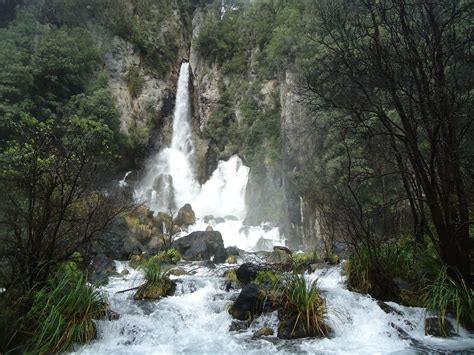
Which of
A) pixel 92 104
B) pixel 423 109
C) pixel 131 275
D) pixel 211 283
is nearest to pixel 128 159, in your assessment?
pixel 92 104

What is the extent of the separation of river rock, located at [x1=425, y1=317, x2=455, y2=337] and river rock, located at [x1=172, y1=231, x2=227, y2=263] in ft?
31.1

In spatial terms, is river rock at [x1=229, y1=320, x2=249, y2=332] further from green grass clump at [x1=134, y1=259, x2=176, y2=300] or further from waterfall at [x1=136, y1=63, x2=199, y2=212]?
waterfall at [x1=136, y1=63, x2=199, y2=212]

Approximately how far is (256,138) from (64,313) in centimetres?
2181

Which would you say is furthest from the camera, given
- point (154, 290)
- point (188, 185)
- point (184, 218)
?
point (188, 185)

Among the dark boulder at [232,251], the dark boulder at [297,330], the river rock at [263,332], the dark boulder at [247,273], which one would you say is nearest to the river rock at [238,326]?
the river rock at [263,332]

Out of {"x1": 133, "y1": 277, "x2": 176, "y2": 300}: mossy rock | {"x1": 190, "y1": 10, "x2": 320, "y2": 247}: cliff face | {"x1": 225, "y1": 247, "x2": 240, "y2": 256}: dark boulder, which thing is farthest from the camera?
{"x1": 190, "y1": 10, "x2": 320, "y2": 247}: cliff face

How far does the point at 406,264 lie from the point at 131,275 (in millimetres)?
8570

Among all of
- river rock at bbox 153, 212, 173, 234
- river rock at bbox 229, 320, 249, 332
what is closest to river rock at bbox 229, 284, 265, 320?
river rock at bbox 229, 320, 249, 332

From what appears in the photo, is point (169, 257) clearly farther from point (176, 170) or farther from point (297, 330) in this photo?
point (176, 170)

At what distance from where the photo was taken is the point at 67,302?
585 centimetres

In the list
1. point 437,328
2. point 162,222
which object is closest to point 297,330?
point 437,328

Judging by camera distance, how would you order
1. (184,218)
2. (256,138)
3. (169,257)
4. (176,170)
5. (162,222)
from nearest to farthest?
(169,257) < (162,222) < (184,218) < (256,138) < (176,170)

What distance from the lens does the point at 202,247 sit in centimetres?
1550

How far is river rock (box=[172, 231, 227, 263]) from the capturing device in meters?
15.0
